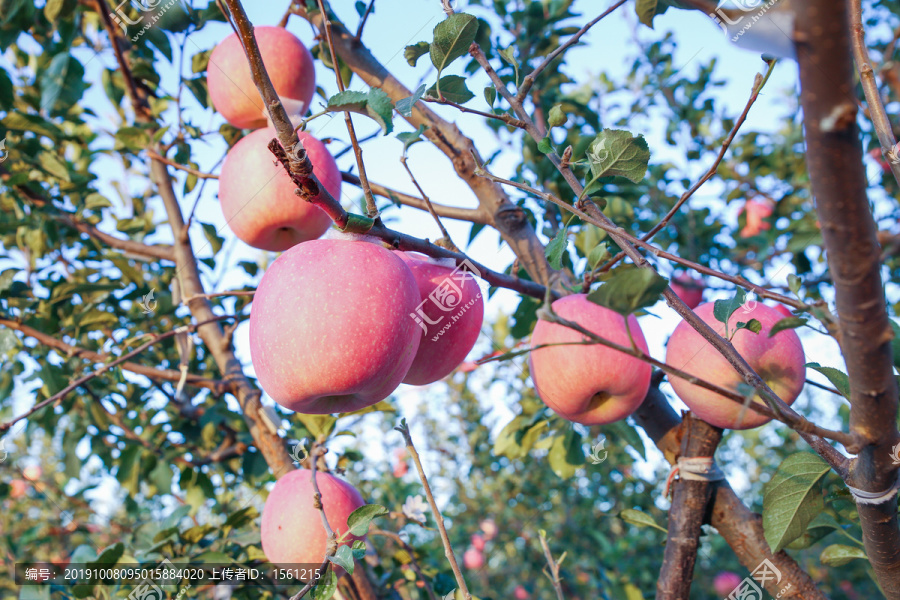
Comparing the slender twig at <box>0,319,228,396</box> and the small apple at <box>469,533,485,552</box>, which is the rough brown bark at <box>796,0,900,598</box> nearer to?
the slender twig at <box>0,319,228,396</box>

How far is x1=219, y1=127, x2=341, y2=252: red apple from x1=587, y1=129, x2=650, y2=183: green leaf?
0.58 metres

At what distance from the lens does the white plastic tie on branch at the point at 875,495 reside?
1.92ft

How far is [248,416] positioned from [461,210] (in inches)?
27.5

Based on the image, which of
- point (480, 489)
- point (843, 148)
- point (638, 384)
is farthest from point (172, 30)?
point (480, 489)

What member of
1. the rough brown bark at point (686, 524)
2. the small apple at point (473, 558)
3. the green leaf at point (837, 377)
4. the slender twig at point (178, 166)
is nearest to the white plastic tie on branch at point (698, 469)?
the rough brown bark at point (686, 524)

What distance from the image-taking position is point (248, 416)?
1.38m

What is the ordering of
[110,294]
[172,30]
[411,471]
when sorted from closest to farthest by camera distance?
[172,30] → [110,294] → [411,471]

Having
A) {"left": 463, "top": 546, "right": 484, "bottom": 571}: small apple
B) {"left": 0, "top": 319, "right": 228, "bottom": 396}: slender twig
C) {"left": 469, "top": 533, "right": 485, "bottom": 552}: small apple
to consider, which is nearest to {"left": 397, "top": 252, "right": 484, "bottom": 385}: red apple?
{"left": 0, "top": 319, "right": 228, "bottom": 396}: slender twig

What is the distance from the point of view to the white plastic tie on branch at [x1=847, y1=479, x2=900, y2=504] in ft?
1.92

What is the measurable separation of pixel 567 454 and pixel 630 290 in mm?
1059

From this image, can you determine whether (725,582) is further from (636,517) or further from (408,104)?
(408,104)

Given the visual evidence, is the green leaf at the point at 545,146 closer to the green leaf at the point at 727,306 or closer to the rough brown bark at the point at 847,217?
the green leaf at the point at 727,306

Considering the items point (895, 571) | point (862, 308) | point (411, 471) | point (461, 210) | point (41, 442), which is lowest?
point (895, 571)

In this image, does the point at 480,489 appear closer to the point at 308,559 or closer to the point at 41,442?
the point at 308,559
